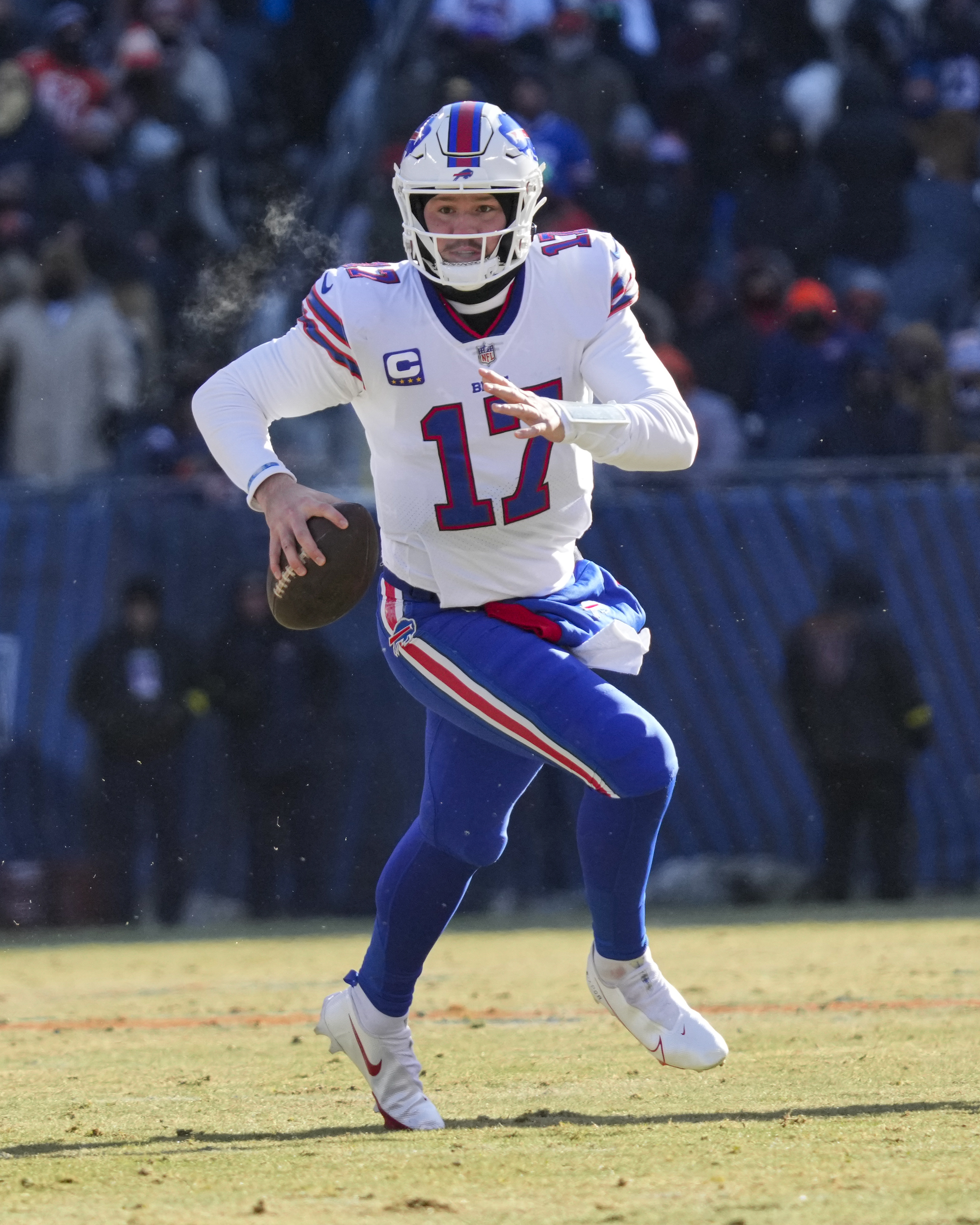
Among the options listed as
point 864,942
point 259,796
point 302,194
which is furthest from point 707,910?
point 302,194

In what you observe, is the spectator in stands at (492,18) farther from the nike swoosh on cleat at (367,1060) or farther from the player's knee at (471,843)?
the nike swoosh on cleat at (367,1060)

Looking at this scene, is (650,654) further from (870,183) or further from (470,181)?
(470,181)

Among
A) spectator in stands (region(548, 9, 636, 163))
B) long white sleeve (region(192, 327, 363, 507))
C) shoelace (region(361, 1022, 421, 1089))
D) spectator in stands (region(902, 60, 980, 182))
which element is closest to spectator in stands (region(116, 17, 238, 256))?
spectator in stands (region(548, 9, 636, 163))

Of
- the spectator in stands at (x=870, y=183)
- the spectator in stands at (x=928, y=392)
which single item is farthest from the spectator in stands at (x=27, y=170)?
the spectator in stands at (x=928, y=392)

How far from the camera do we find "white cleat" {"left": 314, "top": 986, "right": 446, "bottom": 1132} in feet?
13.4

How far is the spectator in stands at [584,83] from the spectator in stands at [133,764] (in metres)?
3.96

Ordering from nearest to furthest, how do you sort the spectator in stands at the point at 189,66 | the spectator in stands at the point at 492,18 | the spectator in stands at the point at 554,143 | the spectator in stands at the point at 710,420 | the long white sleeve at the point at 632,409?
the long white sleeve at the point at 632,409 < the spectator in stands at the point at 710,420 < the spectator in stands at the point at 554,143 < the spectator in stands at the point at 492,18 < the spectator in stands at the point at 189,66

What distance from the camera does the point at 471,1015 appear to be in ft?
20.1

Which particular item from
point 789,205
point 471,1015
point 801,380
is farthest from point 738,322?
point 471,1015

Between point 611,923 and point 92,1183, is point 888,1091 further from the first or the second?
point 92,1183

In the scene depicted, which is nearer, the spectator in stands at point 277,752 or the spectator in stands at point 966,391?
the spectator in stands at point 277,752

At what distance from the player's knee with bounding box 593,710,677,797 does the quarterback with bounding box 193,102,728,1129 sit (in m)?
0.09

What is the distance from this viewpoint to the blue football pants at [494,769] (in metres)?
4.04

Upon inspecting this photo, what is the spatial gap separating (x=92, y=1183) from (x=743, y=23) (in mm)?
9770
